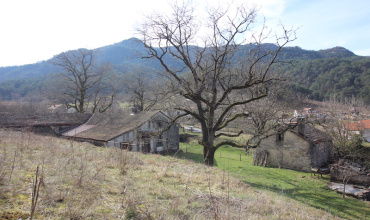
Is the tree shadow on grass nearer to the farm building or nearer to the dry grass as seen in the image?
the dry grass

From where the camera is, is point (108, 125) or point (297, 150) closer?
point (297, 150)

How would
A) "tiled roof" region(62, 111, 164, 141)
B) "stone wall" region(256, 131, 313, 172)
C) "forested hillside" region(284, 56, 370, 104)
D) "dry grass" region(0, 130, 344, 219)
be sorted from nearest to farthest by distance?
"dry grass" region(0, 130, 344, 219)
"tiled roof" region(62, 111, 164, 141)
"stone wall" region(256, 131, 313, 172)
"forested hillside" region(284, 56, 370, 104)

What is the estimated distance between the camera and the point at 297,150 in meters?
24.7

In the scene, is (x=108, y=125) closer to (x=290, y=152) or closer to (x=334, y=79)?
(x=290, y=152)

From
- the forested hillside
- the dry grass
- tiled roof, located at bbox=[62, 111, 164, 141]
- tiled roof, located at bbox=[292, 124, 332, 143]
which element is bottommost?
tiled roof, located at bbox=[292, 124, 332, 143]

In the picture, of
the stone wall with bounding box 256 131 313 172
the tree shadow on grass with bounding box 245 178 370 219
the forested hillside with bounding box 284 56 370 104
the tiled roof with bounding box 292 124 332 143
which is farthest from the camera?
the forested hillside with bounding box 284 56 370 104

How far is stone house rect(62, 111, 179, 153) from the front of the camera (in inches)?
912

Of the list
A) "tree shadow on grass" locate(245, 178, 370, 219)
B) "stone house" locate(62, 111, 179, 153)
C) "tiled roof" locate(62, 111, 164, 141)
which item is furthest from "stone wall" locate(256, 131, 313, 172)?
"tiled roof" locate(62, 111, 164, 141)

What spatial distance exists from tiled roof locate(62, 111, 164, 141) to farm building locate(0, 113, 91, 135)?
4.50 feet

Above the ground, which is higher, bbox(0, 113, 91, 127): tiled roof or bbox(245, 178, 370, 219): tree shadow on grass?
bbox(0, 113, 91, 127): tiled roof

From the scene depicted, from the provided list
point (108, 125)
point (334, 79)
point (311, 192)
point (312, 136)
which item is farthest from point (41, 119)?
point (334, 79)

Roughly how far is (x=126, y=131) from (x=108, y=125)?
402 cm

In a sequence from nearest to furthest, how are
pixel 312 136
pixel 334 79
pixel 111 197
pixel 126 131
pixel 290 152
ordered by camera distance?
pixel 111 197 < pixel 126 131 < pixel 290 152 < pixel 312 136 < pixel 334 79

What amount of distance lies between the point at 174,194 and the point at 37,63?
500 ft
